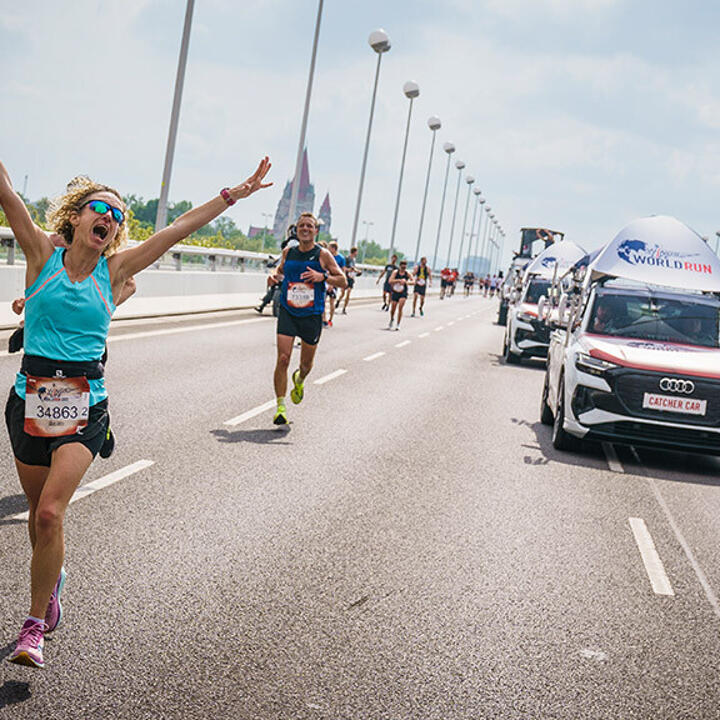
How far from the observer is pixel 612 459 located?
1002 centimetres

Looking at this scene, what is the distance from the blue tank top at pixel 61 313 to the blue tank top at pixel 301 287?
585cm

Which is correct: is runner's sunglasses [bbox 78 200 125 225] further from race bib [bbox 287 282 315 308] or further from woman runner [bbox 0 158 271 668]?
race bib [bbox 287 282 315 308]

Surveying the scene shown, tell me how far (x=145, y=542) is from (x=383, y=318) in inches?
986

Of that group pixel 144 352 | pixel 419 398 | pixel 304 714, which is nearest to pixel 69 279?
pixel 304 714

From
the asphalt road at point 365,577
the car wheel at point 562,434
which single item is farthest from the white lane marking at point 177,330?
the car wheel at point 562,434

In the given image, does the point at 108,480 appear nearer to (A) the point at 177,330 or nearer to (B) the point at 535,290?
(A) the point at 177,330

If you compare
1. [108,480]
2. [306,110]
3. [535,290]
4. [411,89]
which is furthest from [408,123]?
[108,480]

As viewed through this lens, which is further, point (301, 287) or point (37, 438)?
point (301, 287)

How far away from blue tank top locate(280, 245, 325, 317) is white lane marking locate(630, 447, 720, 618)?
3.52 m

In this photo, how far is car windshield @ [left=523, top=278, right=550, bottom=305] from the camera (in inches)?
816

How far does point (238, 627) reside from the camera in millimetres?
4328

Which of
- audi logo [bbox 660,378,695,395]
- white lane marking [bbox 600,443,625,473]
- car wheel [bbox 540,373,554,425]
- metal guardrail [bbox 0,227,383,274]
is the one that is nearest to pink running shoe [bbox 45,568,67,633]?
white lane marking [bbox 600,443,625,473]

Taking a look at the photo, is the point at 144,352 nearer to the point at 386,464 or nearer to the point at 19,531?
the point at 386,464

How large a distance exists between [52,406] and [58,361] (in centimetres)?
18
